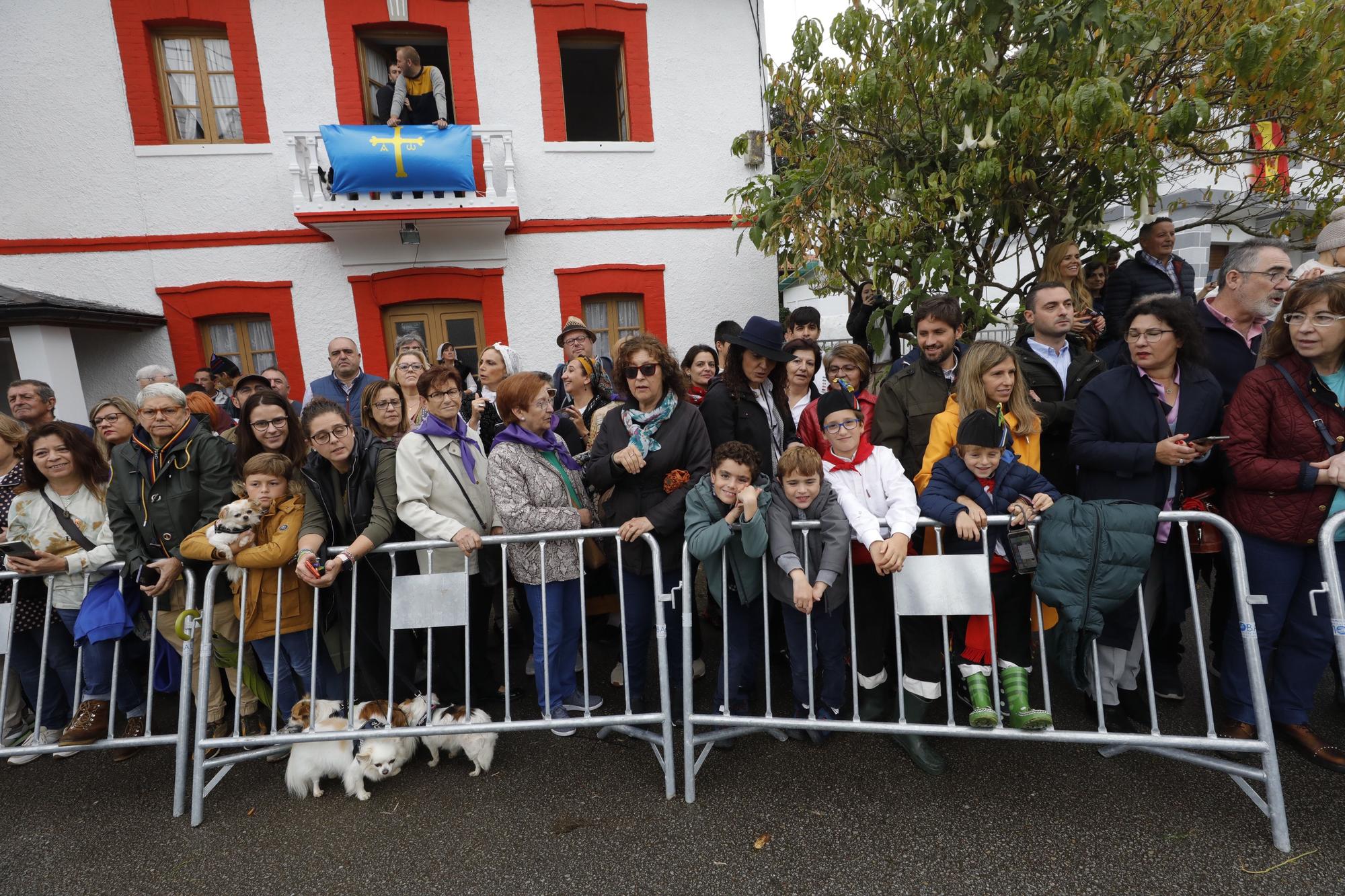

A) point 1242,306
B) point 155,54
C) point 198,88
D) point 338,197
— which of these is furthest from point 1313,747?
point 155,54

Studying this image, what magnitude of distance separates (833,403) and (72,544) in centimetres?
395

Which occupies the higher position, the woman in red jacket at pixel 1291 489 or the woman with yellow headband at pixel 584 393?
the woman with yellow headband at pixel 584 393

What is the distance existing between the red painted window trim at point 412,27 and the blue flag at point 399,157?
403 mm

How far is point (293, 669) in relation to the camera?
3262mm

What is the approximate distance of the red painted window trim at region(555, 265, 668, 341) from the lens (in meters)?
8.19

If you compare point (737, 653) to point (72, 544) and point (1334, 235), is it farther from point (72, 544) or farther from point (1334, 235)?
point (1334, 235)

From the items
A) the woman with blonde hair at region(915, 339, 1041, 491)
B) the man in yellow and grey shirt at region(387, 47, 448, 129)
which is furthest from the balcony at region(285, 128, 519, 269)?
the woman with blonde hair at region(915, 339, 1041, 491)

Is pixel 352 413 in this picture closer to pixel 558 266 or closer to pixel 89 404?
pixel 558 266

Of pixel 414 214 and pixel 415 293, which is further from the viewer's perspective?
pixel 415 293

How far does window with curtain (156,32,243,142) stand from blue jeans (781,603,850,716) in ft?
28.3

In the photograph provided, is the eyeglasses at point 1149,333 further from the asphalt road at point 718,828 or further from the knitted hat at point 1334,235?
the asphalt road at point 718,828

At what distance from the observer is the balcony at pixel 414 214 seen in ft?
23.2

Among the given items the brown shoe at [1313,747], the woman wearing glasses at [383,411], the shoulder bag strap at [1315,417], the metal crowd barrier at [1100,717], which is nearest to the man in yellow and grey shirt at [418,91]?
the woman wearing glasses at [383,411]

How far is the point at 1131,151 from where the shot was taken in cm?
354
